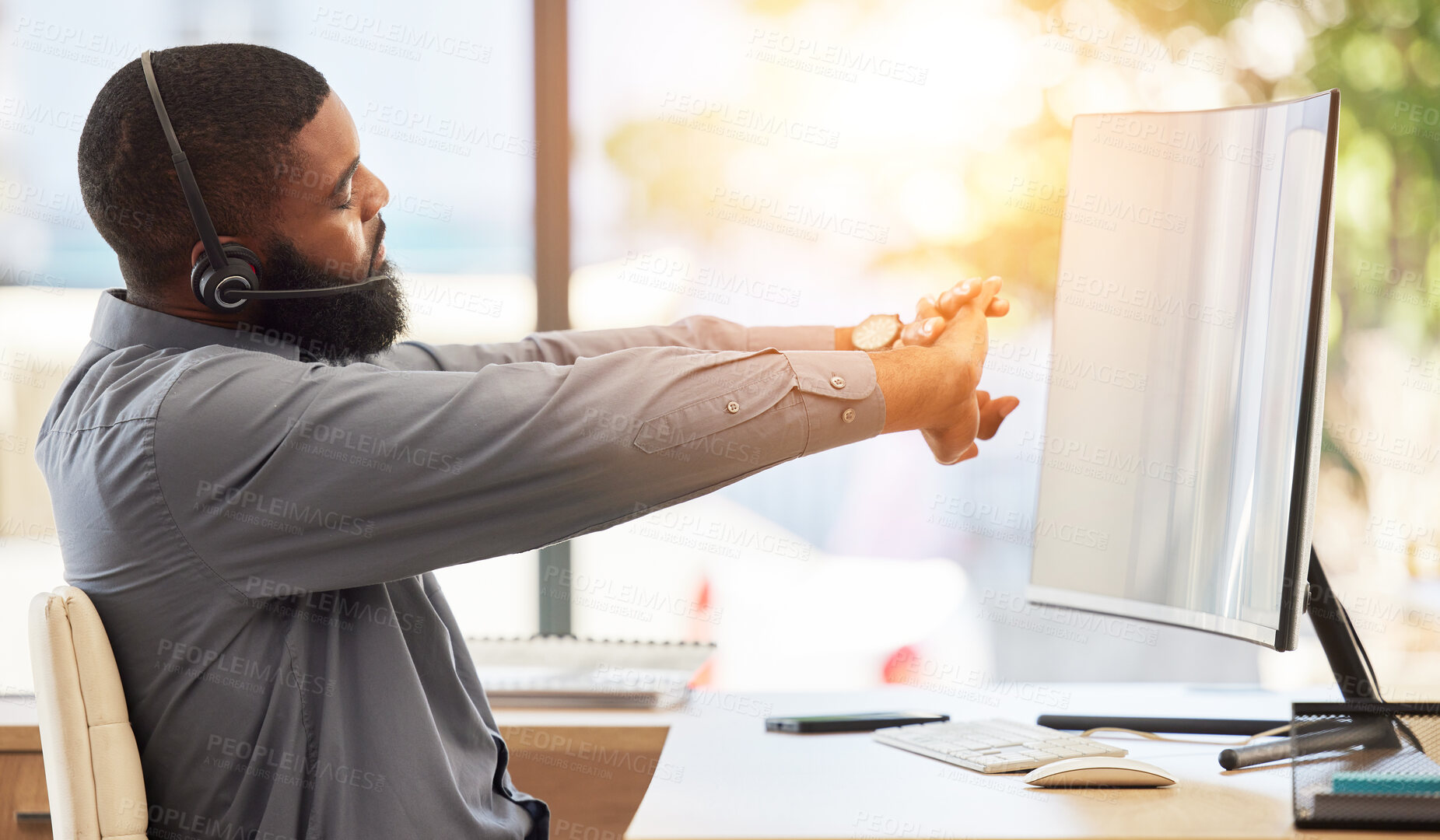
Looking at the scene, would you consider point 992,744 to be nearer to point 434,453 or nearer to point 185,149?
point 434,453

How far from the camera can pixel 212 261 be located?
98cm

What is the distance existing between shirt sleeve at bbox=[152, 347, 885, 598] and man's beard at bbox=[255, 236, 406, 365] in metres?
0.14

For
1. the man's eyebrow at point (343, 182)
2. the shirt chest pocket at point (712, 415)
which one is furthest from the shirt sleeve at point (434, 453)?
the man's eyebrow at point (343, 182)

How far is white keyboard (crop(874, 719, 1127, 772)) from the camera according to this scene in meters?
1.12

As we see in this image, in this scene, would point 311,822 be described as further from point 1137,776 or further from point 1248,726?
point 1248,726

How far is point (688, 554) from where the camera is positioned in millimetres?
2000

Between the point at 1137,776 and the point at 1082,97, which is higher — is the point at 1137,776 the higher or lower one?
the lower one

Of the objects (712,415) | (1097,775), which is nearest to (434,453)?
(712,415)

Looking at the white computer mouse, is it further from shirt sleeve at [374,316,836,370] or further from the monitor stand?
shirt sleeve at [374,316,836,370]

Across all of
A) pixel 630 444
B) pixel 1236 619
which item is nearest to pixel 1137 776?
pixel 1236 619

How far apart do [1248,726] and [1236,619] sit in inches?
10.9

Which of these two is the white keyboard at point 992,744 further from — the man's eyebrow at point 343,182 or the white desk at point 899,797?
the man's eyebrow at point 343,182

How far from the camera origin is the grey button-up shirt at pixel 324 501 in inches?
34.6

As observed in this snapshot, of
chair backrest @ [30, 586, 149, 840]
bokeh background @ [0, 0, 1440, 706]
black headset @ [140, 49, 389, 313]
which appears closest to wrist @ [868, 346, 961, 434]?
black headset @ [140, 49, 389, 313]
